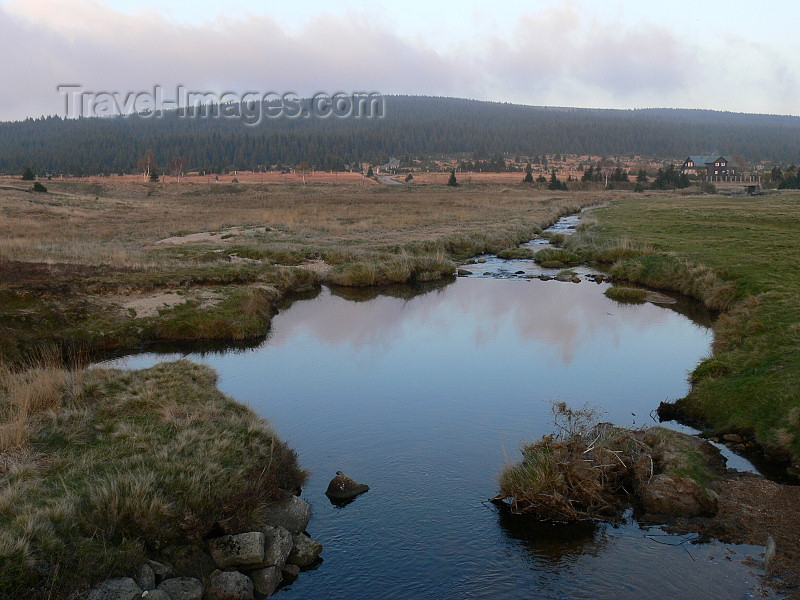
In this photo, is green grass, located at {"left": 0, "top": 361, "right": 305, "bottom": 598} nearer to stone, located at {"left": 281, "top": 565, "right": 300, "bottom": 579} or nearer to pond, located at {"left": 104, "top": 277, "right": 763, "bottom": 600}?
stone, located at {"left": 281, "top": 565, "right": 300, "bottom": 579}

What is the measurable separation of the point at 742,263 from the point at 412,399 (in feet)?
57.7

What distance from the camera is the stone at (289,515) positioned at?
8992 mm

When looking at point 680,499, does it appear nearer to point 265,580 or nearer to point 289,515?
point 289,515

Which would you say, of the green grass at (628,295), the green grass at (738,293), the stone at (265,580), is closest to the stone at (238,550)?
the stone at (265,580)

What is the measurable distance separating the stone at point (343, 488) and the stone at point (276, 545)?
1530 mm

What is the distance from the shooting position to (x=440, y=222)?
48.2 metres

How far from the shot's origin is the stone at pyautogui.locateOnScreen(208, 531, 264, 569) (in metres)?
7.95

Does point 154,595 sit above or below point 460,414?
below

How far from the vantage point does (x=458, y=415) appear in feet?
45.2

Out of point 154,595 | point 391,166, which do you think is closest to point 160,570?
point 154,595

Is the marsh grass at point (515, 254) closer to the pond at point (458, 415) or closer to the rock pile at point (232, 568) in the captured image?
the pond at point (458, 415)

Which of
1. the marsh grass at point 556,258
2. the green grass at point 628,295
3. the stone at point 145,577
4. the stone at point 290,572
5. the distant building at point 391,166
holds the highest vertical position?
the distant building at point 391,166

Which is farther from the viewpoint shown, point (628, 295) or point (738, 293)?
point (628, 295)

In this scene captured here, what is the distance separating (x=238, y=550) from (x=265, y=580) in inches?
18.6
